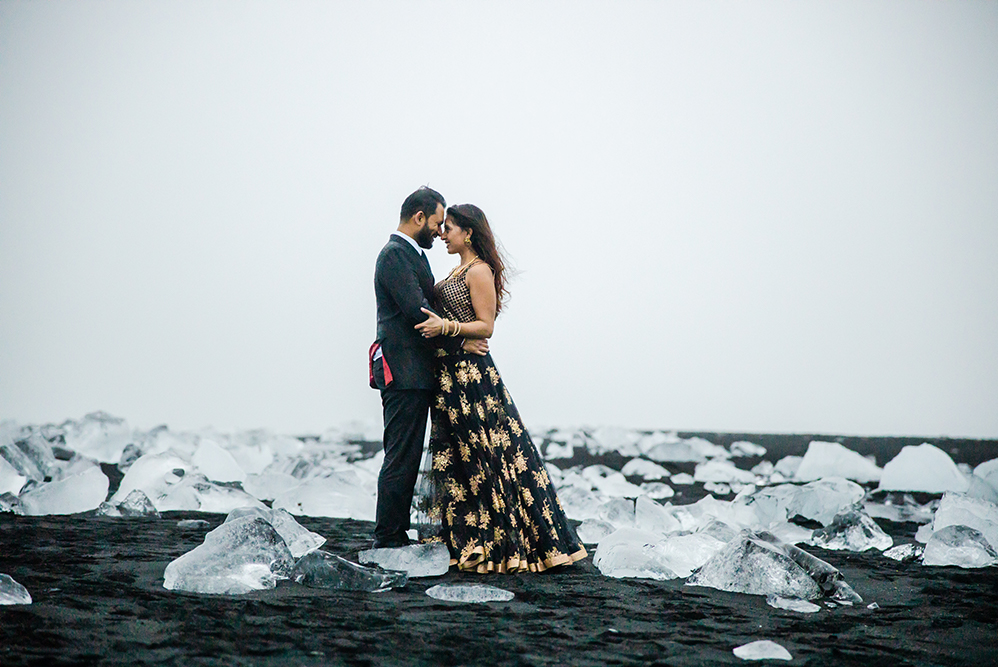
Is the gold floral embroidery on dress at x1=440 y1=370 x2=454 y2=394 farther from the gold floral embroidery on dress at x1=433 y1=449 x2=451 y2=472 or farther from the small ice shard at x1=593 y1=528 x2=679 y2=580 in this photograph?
the small ice shard at x1=593 y1=528 x2=679 y2=580

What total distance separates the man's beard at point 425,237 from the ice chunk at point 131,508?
6.22ft

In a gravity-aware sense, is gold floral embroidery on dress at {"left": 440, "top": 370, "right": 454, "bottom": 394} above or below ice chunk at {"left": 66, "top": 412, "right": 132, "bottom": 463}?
above

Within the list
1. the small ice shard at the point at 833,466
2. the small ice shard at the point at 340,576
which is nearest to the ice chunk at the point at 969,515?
the small ice shard at the point at 340,576

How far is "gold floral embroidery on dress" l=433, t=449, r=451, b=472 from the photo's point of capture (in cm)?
285

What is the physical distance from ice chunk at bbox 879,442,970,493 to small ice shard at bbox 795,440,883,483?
2.22 ft

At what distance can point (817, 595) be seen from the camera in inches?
91.0

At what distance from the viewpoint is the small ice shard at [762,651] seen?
1718mm

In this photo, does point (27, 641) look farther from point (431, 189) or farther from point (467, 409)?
point (431, 189)

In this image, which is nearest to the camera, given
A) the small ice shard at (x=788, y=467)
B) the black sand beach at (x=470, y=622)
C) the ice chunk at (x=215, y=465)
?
the black sand beach at (x=470, y=622)

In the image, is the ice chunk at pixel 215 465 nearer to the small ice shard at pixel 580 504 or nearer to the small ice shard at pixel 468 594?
the small ice shard at pixel 580 504

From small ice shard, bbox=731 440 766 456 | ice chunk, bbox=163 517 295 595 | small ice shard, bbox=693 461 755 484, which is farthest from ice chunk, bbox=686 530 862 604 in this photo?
small ice shard, bbox=731 440 766 456

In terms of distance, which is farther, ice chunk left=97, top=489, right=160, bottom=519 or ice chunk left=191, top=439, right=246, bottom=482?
ice chunk left=191, top=439, right=246, bottom=482

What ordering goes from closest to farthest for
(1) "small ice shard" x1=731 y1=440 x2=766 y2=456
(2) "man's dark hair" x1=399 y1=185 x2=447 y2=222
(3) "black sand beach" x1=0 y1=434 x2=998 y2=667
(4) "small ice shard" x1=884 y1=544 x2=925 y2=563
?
(3) "black sand beach" x1=0 y1=434 x2=998 y2=667 → (2) "man's dark hair" x1=399 y1=185 x2=447 y2=222 → (4) "small ice shard" x1=884 y1=544 x2=925 y2=563 → (1) "small ice shard" x1=731 y1=440 x2=766 y2=456

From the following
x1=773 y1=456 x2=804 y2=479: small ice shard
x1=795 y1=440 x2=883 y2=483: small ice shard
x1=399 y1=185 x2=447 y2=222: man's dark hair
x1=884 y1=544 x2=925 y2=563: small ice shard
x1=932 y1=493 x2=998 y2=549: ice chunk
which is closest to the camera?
x1=399 y1=185 x2=447 y2=222: man's dark hair
